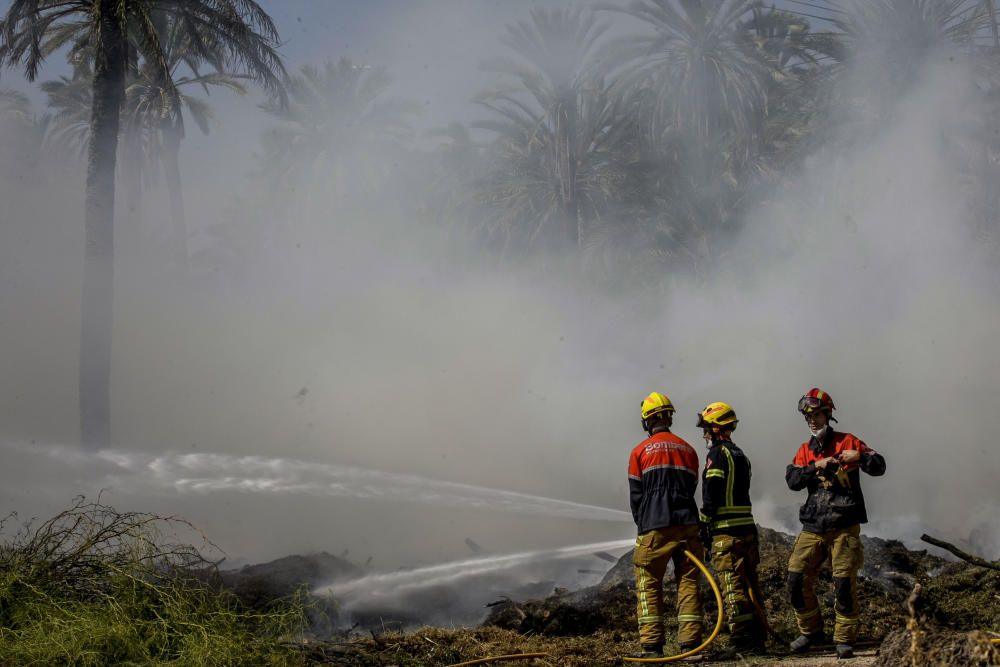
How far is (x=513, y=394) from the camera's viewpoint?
57.7ft

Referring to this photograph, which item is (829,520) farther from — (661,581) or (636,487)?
(636,487)

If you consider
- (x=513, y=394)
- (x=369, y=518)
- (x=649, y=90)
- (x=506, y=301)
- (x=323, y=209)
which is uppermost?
(x=649, y=90)

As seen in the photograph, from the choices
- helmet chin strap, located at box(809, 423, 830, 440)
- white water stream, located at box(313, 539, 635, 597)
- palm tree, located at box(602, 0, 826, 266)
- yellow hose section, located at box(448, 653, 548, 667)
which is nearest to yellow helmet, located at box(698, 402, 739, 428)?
helmet chin strap, located at box(809, 423, 830, 440)

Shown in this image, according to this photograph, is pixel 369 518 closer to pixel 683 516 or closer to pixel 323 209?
pixel 683 516

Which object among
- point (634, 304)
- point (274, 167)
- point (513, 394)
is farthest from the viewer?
point (274, 167)

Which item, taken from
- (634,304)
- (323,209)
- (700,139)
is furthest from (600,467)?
(323,209)

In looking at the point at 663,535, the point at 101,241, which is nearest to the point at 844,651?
the point at 663,535

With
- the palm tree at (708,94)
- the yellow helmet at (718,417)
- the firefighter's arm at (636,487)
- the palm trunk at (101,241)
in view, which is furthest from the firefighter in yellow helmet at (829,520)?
the palm tree at (708,94)

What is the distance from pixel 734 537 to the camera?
7340 mm

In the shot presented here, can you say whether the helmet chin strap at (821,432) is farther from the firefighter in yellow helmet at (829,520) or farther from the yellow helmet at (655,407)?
the yellow helmet at (655,407)

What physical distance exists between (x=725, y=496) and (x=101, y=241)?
13529 millimetres

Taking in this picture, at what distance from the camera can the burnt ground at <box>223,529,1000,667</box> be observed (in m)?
6.86

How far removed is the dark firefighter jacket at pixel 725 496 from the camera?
7355 mm

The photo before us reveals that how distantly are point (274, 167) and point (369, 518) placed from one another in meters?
28.4
